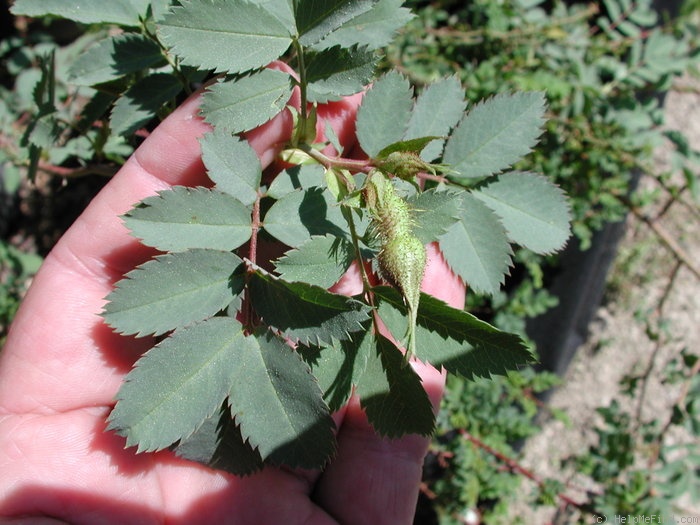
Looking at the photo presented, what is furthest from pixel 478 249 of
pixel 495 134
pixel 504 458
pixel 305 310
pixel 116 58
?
pixel 504 458

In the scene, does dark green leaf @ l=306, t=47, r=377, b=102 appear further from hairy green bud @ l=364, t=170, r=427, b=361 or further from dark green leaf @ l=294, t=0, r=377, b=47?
hairy green bud @ l=364, t=170, r=427, b=361

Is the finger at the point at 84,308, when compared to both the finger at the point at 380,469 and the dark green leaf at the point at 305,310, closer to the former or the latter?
the dark green leaf at the point at 305,310

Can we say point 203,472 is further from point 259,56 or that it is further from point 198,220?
point 259,56

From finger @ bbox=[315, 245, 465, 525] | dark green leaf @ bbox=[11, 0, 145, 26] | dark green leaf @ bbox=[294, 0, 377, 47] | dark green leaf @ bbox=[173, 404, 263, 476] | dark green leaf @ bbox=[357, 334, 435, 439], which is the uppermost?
dark green leaf @ bbox=[11, 0, 145, 26]

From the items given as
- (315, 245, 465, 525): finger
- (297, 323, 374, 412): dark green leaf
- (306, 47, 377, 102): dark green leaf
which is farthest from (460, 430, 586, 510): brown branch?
(306, 47, 377, 102): dark green leaf

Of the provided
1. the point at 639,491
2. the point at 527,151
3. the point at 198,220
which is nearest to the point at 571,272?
the point at 639,491

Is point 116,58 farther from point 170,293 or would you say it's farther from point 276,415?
point 276,415
